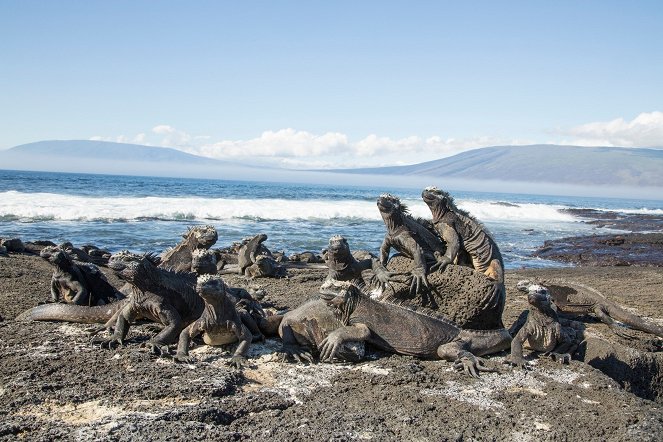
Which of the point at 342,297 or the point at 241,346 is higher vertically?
the point at 342,297

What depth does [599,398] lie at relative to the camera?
178 inches

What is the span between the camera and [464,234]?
6.33m

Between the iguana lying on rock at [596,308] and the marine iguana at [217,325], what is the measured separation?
4551 millimetres

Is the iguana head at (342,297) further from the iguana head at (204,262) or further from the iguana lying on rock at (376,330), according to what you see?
the iguana head at (204,262)

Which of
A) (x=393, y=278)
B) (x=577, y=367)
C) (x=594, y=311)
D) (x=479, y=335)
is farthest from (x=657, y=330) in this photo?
(x=393, y=278)

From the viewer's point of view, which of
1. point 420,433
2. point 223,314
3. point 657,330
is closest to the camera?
point 420,433

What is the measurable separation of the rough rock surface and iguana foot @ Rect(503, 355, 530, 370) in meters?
0.11

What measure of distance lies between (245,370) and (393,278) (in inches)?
72.4

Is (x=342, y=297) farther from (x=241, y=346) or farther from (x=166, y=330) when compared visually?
(x=166, y=330)

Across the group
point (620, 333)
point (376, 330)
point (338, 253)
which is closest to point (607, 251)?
point (620, 333)

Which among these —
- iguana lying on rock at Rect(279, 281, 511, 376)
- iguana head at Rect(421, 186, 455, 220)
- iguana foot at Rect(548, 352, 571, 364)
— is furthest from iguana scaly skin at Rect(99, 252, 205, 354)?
iguana foot at Rect(548, 352, 571, 364)

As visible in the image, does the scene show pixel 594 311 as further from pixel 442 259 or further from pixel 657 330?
pixel 442 259

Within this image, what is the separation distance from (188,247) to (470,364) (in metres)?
3.96

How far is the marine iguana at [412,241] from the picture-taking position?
5871 millimetres
